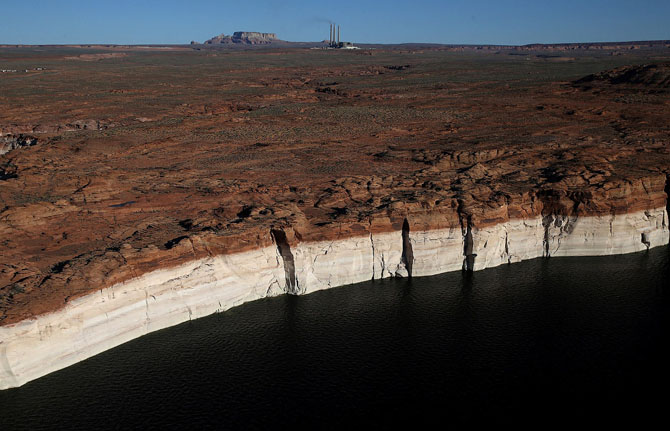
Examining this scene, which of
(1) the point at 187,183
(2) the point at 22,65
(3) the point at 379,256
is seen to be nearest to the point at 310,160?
(1) the point at 187,183

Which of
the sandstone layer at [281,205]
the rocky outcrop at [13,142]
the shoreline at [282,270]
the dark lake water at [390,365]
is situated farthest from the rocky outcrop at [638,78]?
the rocky outcrop at [13,142]

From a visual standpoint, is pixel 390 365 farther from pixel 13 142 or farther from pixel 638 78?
pixel 638 78

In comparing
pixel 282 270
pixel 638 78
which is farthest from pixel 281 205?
pixel 638 78

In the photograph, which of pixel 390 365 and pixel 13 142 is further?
pixel 13 142

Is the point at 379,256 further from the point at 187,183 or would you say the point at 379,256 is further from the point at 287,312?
the point at 187,183

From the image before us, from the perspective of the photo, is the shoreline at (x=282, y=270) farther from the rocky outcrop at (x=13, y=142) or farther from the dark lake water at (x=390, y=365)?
the rocky outcrop at (x=13, y=142)

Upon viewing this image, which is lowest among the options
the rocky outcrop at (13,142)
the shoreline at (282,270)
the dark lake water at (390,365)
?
the dark lake water at (390,365)

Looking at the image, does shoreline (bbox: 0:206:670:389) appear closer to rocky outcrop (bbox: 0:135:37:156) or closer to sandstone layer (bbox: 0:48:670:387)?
sandstone layer (bbox: 0:48:670:387)
